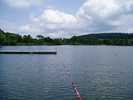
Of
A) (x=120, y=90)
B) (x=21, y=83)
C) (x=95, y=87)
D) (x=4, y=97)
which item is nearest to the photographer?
(x=4, y=97)

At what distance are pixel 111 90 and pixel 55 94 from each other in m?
9.37

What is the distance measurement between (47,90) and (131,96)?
13.2 metres

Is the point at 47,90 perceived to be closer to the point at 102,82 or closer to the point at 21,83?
the point at 21,83

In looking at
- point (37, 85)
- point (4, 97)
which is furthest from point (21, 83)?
point (4, 97)

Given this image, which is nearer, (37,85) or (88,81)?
(37,85)

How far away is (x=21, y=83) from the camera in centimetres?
5294

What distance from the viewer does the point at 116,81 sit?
55.1m

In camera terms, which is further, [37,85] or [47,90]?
[37,85]

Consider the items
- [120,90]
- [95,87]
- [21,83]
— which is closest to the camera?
[120,90]

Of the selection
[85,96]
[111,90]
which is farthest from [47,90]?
[111,90]

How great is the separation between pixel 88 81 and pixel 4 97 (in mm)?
19618

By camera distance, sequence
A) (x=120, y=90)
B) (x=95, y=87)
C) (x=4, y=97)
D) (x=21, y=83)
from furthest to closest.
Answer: (x=21, y=83), (x=95, y=87), (x=120, y=90), (x=4, y=97)

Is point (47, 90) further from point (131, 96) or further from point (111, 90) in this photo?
point (131, 96)

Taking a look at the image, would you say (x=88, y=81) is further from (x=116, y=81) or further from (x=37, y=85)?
(x=37, y=85)
